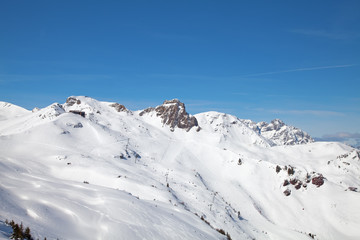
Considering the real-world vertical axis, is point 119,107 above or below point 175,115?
below

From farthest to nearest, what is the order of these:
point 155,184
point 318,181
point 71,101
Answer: point 71,101, point 318,181, point 155,184

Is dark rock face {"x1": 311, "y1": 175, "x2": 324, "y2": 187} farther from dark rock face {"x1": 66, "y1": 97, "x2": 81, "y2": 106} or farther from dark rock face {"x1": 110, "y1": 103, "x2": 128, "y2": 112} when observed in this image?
dark rock face {"x1": 66, "y1": 97, "x2": 81, "y2": 106}

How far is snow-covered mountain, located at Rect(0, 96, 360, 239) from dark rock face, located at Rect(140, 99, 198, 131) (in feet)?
1.90

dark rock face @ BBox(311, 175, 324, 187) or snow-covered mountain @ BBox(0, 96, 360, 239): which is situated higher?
dark rock face @ BBox(311, 175, 324, 187)

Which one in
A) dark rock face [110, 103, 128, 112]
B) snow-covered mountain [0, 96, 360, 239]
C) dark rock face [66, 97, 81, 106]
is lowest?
snow-covered mountain [0, 96, 360, 239]

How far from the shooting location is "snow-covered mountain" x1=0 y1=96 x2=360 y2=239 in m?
12.1

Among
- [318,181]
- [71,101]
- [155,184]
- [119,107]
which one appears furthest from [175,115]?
[155,184]

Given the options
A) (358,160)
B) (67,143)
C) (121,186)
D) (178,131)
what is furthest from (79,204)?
(358,160)

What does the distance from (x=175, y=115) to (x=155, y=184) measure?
91197 mm

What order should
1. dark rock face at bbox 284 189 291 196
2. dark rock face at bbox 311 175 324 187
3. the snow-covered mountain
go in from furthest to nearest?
dark rock face at bbox 311 175 324 187 → dark rock face at bbox 284 189 291 196 → the snow-covered mountain

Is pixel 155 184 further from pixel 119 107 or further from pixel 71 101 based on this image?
pixel 71 101

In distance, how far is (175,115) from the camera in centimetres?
12850

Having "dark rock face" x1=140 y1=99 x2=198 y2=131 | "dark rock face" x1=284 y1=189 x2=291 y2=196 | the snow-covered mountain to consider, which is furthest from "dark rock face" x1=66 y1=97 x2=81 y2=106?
"dark rock face" x1=284 y1=189 x2=291 y2=196

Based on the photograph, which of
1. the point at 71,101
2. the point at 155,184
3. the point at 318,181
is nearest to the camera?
the point at 155,184
